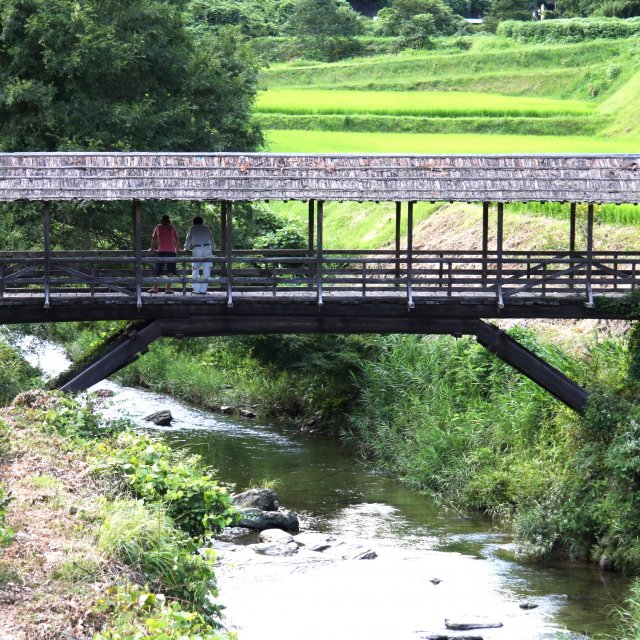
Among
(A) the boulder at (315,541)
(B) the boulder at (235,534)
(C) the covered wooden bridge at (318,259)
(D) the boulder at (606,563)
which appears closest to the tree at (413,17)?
(C) the covered wooden bridge at (318,259)

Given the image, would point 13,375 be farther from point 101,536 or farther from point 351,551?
point 101,536

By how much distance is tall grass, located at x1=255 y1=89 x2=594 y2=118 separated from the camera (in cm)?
4422

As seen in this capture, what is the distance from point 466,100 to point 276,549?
1265 inches

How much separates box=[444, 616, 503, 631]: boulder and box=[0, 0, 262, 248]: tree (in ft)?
42.9

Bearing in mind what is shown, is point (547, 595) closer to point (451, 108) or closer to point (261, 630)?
point (261, 630)

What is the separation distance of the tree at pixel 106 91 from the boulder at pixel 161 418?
3.88 m

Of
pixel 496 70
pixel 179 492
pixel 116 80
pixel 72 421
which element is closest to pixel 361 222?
pixel 116 80

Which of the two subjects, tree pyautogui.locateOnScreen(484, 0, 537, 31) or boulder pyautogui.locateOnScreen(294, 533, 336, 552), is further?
tree pyautogui.locateOnScreen(484, 0, 537, 31)

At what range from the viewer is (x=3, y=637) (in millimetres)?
10047

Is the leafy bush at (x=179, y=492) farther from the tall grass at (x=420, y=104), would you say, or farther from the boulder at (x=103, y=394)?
the tall grass at (x=420, y=104)

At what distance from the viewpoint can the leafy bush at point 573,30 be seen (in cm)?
5375

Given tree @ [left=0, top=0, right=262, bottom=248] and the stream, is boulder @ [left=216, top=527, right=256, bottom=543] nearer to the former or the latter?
the stream

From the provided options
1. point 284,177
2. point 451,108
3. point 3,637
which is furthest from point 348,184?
point 451,108

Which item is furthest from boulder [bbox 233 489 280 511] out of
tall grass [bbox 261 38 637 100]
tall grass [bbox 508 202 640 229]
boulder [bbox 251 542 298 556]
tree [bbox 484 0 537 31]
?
tree [bbox 484 0 537 31]
